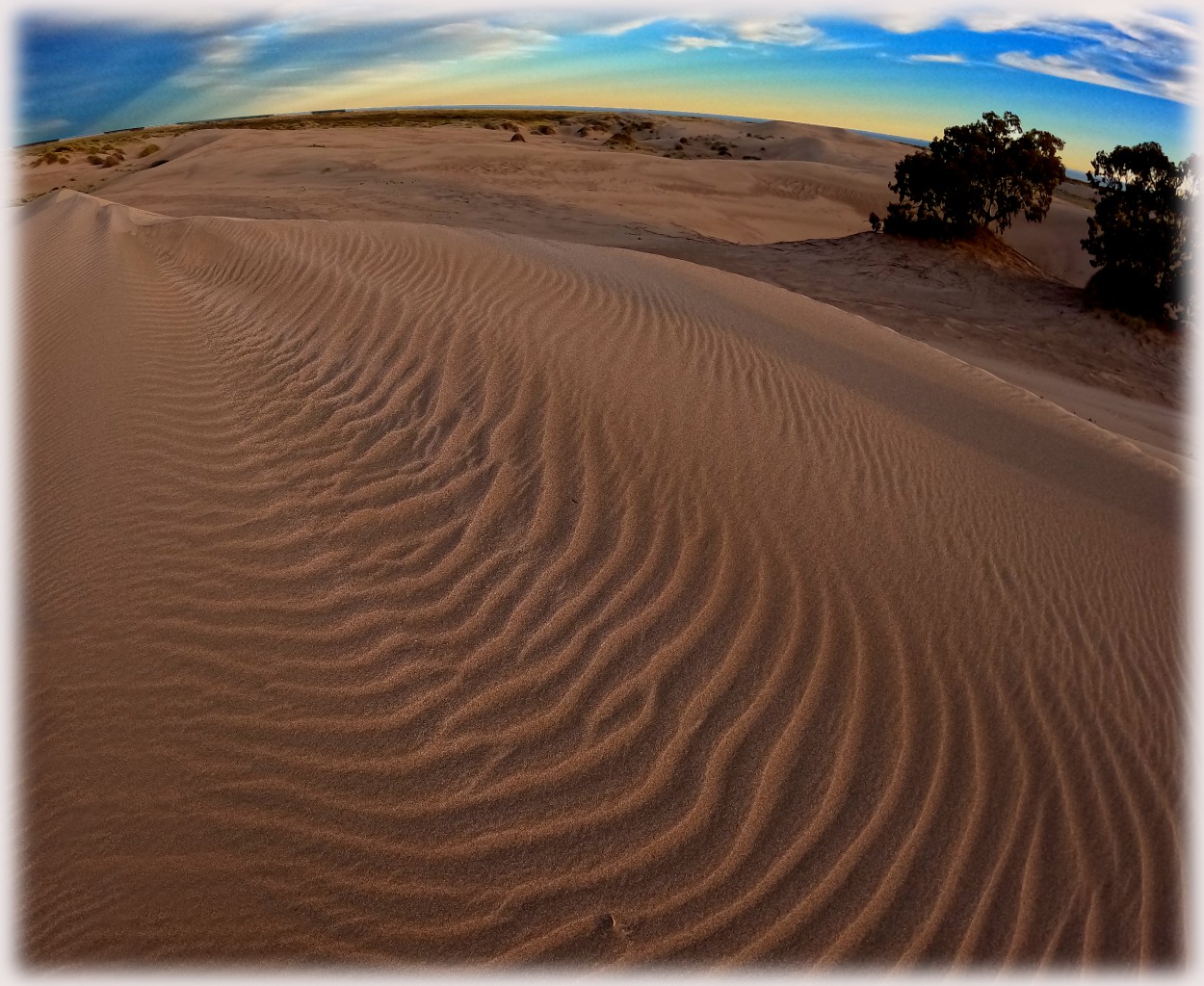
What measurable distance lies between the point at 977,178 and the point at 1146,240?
192 inches

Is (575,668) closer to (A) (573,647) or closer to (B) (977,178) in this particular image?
(A) (573,647)

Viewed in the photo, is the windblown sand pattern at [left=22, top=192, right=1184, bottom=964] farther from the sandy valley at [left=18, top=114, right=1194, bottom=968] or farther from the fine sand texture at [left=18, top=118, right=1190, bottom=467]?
the fine sand texture at [left=18, top=118, right=1190, bottom=467]

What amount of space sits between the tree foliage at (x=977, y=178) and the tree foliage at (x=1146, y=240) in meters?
3.29

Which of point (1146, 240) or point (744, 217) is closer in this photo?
point (1146, 240)

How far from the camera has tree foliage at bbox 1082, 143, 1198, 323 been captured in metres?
13.4

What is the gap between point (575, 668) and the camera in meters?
3.17

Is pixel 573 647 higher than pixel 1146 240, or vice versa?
pixel 1146 240

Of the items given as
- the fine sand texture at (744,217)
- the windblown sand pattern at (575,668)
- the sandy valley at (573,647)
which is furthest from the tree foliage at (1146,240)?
the windblown sand pattern at (575,668)

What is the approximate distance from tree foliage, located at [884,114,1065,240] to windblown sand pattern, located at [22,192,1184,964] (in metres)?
13.4

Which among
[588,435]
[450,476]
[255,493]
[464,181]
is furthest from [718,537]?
[464,181]

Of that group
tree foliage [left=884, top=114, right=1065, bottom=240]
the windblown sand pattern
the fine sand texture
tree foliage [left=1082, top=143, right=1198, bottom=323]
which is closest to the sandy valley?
the windblown sand pattern

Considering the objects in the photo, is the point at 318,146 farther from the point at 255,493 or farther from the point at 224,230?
the point at 255,493

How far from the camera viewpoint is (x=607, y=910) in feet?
7.79

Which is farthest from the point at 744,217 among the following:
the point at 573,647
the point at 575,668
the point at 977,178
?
the point at 575,668
